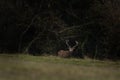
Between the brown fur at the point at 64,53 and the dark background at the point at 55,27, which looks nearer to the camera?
the brown fur at the point at 64,53

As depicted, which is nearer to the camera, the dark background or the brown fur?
the brown fur

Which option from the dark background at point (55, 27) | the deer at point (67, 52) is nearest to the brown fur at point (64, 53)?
the deer at point (67, 52)

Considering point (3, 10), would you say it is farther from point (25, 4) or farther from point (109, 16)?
point (109, 16)

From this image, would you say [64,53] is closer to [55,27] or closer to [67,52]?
[67,52]

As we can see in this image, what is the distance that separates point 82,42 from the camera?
792 inches

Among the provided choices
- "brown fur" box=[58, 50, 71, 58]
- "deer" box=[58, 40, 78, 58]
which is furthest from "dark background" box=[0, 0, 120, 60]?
"brown fur" box=[58, 50, 71, 58]

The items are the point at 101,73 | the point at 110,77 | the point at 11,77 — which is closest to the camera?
the point at 11,77

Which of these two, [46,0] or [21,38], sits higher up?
[46,0]

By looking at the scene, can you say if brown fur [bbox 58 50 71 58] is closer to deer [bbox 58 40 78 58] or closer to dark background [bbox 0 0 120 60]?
deer [bbox 58 40 78 58]

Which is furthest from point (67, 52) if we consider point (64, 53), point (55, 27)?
point (55, 27)

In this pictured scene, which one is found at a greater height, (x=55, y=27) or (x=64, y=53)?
(x=55, y=27)

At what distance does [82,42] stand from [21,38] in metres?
3.65

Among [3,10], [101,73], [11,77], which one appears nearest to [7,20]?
[3,10]

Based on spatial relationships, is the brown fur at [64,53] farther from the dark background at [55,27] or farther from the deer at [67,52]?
the dark background at [55,27]
